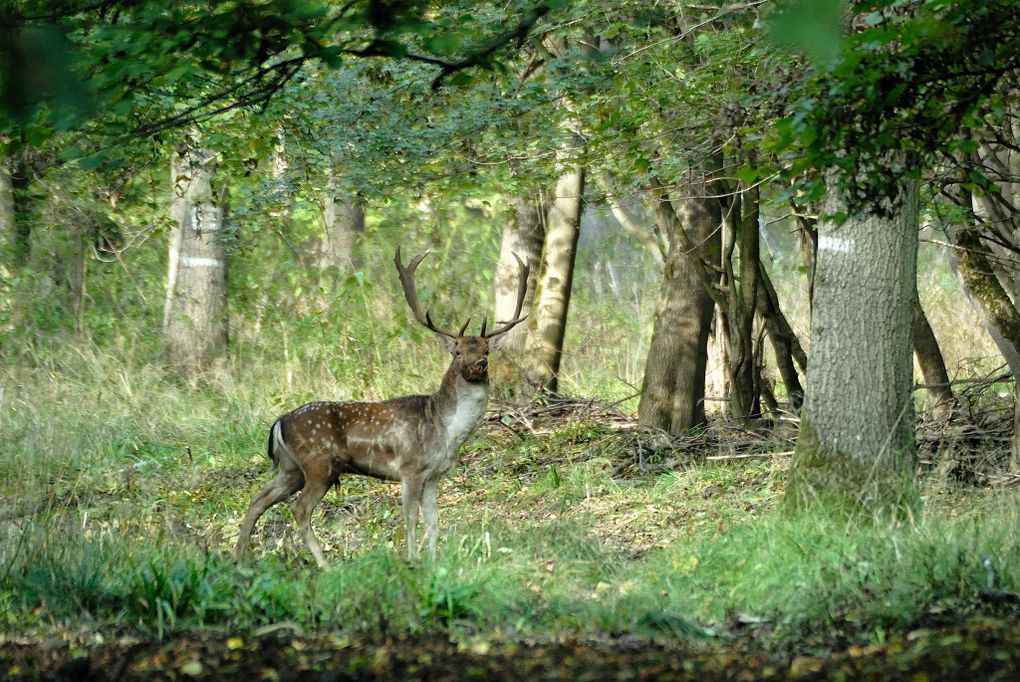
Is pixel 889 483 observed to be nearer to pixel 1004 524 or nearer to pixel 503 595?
pixel 1004 524

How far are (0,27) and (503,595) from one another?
11.3 ft

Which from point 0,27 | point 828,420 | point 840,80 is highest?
point 840,80

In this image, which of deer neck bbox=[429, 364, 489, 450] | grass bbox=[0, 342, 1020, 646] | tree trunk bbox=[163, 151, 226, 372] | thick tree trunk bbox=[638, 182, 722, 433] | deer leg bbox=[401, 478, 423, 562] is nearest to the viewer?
grass bbox=[0, 342, 1020, 646]

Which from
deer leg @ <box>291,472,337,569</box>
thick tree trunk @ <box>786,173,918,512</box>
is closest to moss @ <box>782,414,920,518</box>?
thick tree trunk @ <box>786,173,918,512</box>

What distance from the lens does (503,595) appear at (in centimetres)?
587

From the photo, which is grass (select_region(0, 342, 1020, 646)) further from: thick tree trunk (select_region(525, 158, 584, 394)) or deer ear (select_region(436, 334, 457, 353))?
thick tree trunk (select_region(525, 158, 584, 394))

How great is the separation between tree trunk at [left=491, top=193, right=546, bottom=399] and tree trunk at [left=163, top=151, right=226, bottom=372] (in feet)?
12.3

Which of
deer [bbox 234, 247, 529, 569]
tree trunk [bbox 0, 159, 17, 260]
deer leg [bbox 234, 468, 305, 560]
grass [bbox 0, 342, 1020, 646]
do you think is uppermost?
tree trunk [bbox 0, 159, 17, 260]

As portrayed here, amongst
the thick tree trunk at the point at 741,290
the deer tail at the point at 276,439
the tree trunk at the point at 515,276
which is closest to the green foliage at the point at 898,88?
the deer tail at the point at 276,439

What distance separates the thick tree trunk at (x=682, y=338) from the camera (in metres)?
11.9

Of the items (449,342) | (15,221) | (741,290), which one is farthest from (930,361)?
(15,221)

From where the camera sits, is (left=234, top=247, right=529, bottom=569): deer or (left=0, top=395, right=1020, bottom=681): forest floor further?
(left=234, top=247, right=529, bottom=569): deer

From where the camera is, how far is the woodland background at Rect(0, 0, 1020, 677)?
5090 mm

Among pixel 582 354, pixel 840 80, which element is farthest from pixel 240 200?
pixel 840 80
